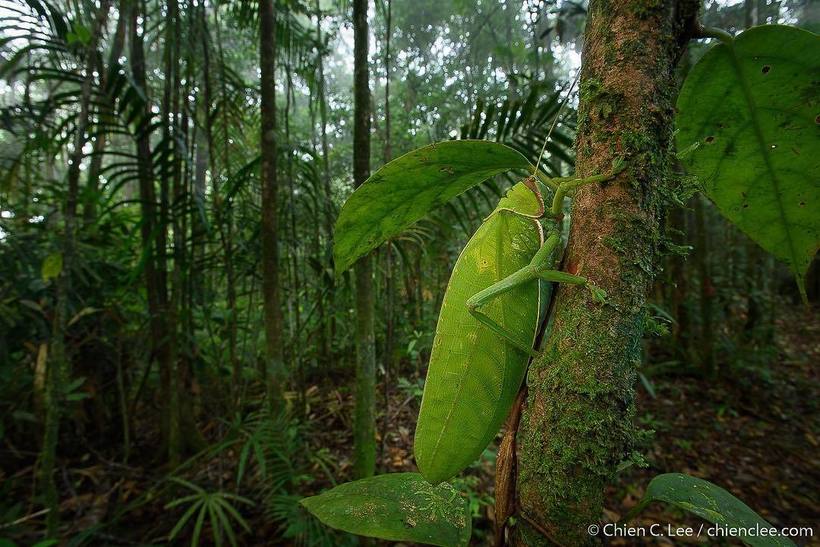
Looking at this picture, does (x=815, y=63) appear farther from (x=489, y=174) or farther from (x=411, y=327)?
(x=411, y=327)

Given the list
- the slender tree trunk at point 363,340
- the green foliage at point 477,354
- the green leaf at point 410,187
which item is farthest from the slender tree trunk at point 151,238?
the green foliage at point 477,354

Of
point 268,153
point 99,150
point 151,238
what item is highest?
point 99,150

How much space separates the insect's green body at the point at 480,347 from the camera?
2.02 ft

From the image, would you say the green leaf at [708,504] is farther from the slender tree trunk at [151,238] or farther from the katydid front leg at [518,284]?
the slender tree trunk at [151,238]

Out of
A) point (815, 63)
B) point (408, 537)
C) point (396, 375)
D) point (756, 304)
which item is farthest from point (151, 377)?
point (756, 304)

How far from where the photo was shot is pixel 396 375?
355cm

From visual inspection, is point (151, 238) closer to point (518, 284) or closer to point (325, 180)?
point (325, 180)

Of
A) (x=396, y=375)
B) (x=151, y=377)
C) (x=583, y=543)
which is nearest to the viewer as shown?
(x=583, y=543)

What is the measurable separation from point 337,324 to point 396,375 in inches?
28.2

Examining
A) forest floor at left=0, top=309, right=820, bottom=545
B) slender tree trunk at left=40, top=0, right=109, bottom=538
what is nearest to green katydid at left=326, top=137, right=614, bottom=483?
slender tree trunk at left=40, top=0, right=109, bottom=538

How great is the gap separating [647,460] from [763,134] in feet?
9.47

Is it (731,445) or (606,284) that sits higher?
(606,284)

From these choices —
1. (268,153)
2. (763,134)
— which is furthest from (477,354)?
(268,153)

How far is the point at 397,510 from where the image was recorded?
0.55 metres
